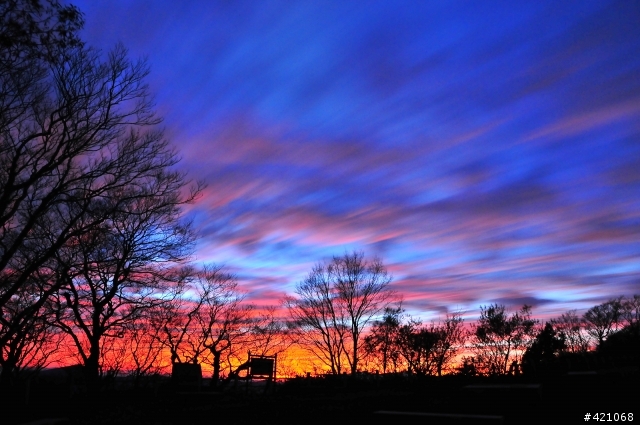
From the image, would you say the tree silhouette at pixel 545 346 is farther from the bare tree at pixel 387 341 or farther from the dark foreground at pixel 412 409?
the dark foreground at pixel 412 409

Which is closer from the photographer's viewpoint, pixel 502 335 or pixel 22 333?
pixel 22 333

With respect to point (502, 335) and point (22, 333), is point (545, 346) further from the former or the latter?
point (22, 333)

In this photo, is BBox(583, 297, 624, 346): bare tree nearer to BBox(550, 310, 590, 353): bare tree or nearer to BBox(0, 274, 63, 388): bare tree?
BBox(550, 310, 590, 353): bare tree

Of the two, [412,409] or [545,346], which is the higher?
[412,409]

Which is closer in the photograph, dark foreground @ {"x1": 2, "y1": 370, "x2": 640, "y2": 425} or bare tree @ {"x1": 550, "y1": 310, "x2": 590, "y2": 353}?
dark foreground @ {"x1": 2, "y1": 370, "x2": 640, "y2": 425}

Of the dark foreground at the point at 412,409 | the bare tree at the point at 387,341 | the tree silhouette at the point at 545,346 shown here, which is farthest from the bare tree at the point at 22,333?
the tree silhouette at the point at 545,346

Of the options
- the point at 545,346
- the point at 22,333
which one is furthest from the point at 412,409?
the point at 545,346

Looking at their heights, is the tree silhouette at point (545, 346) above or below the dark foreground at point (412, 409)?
below

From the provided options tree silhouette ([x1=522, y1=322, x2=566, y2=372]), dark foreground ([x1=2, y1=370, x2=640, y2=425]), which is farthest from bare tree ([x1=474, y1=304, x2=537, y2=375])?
dark foreground ([x1=2, y1=370, x2=640, y2=425])

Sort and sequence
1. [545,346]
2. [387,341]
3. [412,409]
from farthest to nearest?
[545,346]
[387,341]
[412,409]

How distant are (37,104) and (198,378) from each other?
1222 cm

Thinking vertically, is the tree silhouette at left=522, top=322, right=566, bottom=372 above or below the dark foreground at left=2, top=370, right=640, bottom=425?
below

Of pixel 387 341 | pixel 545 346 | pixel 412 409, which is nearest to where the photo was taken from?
pixel 412 409

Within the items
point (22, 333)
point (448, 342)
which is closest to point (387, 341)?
point (448, 342)
